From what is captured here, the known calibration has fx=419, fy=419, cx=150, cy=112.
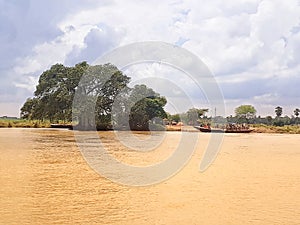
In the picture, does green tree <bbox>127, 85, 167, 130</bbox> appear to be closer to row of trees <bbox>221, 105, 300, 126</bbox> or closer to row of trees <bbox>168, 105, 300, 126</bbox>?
row of trees <bbox>168, 105, 300, 126</bbox>

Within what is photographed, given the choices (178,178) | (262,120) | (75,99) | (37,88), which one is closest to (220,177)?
(178,178)

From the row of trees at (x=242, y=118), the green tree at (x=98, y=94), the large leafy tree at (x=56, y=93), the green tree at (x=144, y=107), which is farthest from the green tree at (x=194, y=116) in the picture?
the large leafy tree at (x=56, y=93)

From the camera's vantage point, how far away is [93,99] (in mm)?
35062

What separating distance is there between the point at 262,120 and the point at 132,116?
1332 inches

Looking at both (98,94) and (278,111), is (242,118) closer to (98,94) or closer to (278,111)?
(278,111)

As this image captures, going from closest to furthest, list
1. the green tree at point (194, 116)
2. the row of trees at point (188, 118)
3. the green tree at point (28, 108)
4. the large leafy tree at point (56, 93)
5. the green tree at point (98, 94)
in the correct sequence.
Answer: the green tree at point (98, 94) → the large leafy tree at point (56, 93) → the green tree at point (28, 108) → the row of trees at point (188, 118) → the green tree at point (194, 116)

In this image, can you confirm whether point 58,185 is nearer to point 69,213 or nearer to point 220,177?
point 69,213

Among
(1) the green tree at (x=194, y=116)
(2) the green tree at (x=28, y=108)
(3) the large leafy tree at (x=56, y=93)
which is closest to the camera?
(3) the large leafy tree at (x=56, y=93)

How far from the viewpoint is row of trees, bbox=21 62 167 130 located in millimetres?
36125

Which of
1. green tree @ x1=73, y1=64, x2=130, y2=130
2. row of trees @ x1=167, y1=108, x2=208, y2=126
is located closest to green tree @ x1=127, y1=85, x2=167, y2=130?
green tree @ x1=73, y1=64, x2=130, y2=130

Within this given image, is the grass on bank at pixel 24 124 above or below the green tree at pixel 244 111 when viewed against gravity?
below

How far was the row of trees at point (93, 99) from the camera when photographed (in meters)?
36.1

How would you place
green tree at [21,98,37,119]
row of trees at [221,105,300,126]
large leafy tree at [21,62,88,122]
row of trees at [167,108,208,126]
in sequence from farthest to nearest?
row of trees at [221,105,300,126] → row of trees at [167,108,208,126] → green tree at [21,98,37,119] → large leafy tree at [21,62,88,122]

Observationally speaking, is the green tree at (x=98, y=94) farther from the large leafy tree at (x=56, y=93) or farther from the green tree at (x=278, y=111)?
the green tree at (x=278, y=111)
